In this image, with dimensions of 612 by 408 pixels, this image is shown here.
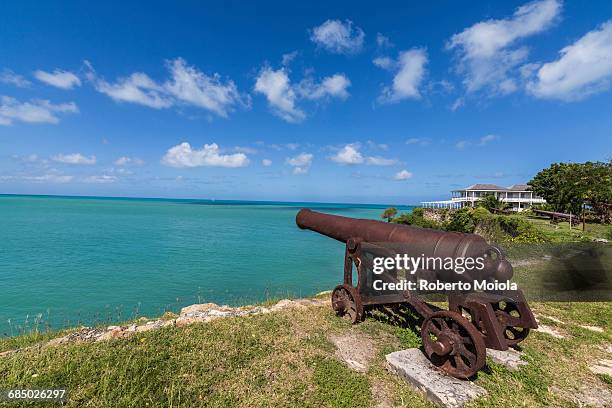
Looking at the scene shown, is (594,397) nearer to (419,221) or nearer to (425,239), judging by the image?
(425,239)

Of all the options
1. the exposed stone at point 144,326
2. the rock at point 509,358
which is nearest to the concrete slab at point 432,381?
the rock at point 509,358

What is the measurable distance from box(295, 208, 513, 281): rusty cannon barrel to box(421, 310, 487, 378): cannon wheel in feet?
2.45

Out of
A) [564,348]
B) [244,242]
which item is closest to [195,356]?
[564,348]

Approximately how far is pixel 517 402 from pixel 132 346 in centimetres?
518

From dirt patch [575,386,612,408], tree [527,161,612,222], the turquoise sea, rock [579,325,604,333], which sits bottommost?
the turquoise sea

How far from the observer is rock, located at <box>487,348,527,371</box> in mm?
4149

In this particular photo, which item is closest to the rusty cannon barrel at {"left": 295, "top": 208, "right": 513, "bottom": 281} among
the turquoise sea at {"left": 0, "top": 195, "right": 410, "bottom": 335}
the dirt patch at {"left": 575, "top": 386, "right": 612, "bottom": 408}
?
the dirt patch at {"left": 575, "top": 386, "right": 612, "bottom": 408}

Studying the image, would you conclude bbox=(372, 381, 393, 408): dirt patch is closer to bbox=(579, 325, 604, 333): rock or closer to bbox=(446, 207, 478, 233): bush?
bbox=(579, 325, 604, 333): rock

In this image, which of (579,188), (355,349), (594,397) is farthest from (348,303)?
(579,188)

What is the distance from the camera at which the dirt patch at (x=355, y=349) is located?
4.26 metres

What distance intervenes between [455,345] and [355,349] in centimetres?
157

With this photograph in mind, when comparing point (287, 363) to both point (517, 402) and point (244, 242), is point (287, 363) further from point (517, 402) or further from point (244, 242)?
point (244, 242)

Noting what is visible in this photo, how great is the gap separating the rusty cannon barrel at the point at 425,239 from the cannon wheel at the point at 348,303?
102cm

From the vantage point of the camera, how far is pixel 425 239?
4438mm
